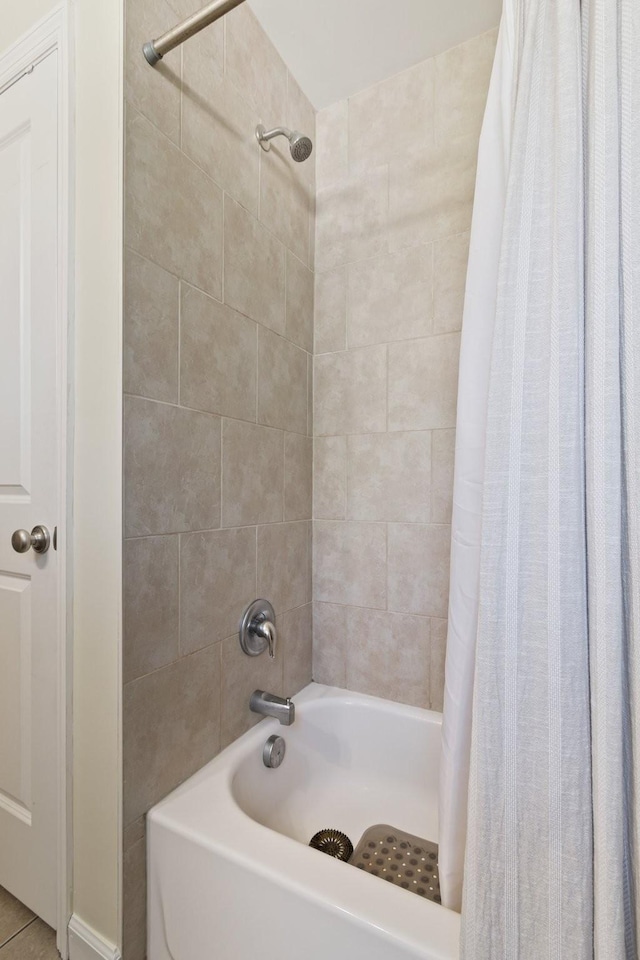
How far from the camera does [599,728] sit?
61 centimetres

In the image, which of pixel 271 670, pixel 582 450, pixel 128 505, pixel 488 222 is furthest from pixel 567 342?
pixel 271 670

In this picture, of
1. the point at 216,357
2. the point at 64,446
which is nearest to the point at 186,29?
the point at 216,357

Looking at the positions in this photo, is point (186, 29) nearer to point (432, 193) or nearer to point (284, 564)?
point (432, 193)

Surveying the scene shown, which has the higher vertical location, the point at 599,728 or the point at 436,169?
the point at 436,169

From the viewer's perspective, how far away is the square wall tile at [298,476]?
4.71 feet

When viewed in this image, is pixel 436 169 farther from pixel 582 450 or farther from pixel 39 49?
pixel 582 450

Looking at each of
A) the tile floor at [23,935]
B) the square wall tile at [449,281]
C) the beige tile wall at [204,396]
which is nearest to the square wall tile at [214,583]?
the beige tile wall at [204,396]

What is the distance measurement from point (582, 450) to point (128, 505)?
2.61ft

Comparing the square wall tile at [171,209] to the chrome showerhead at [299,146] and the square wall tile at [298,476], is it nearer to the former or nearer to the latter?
the chrome showerhead at [299,146]

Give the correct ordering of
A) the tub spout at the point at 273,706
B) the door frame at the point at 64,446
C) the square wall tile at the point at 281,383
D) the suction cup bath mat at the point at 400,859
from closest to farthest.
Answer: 1. the door frame at the point at 64,446
2. the suction cup bath mat at the point at 400,859
3. the tub spout at the point at 273,706
4. the square wall tile at the point at 281,383

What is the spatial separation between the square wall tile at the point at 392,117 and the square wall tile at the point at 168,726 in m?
1.58

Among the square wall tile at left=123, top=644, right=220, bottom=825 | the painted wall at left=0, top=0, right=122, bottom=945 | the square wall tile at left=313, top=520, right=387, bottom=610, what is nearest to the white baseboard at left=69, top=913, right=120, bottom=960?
the painted wall at left=0, top=0, right=122, bottom=945

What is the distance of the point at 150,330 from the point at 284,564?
78 centimetres

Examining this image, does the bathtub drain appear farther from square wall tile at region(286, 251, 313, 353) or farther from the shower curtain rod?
the shower curtain rod
